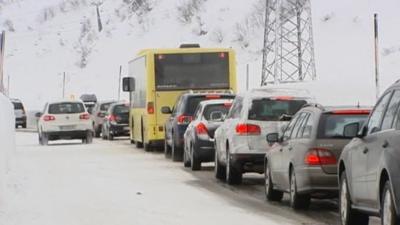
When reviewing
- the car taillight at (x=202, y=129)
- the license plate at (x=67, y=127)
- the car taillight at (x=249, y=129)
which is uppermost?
the car taillight at (x=249, y=129)

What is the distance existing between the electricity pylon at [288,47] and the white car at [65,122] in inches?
807

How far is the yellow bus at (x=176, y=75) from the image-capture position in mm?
29250

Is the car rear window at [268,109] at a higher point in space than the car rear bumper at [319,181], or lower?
higher

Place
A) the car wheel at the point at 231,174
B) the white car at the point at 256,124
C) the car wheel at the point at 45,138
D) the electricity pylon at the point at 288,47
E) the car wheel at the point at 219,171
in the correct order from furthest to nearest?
the electricity pylon at the point at 288,47 < the car wheel at the point at 45,138 < the car wheel at the point at 219,171 < the car wheel at the point at 231,174 < the white car at the point at 256,124

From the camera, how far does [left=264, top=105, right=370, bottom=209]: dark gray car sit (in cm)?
1362

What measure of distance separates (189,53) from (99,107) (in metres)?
15.7

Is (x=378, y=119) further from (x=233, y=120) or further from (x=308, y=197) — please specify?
(x=233, y=120)

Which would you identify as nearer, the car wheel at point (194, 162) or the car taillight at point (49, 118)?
the car wheel at point (194, 162)

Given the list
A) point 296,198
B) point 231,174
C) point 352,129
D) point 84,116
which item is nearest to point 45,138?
point 84,116

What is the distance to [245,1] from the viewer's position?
81.3 m

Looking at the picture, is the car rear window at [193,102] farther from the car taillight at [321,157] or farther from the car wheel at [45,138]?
the car wheel at [45,138]

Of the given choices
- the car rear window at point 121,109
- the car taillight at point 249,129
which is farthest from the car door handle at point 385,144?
the car rear window at point 121,109

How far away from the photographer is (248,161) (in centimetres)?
1822

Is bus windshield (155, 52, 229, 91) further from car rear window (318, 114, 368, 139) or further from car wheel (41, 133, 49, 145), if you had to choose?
car rear window (318, 114, 368, 139)
